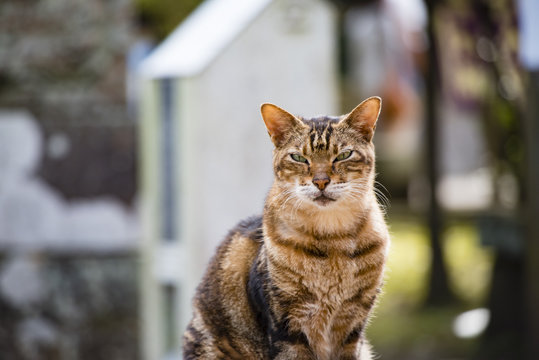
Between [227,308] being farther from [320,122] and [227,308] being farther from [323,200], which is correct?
[320,122]

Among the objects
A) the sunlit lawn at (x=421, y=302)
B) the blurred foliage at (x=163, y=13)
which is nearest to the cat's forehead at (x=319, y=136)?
the sunlit lawn at (x=421, y=302)

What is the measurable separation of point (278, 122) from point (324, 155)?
13 centimetres

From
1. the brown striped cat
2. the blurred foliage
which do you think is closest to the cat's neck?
the brown striped cat

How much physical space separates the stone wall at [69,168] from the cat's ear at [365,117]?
1.98m

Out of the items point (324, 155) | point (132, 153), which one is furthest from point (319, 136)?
point (132, 153)

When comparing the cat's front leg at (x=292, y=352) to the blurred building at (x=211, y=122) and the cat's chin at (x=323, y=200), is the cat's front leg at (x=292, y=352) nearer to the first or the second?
the cat's chin at (x=323, y=200)

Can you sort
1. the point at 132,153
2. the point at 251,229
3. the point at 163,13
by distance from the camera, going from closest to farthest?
the point at 251,229 < the point at 132,153 < the point at 163,13

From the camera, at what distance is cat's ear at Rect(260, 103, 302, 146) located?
1587mm

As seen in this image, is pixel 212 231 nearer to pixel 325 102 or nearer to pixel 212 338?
pixel 325 102

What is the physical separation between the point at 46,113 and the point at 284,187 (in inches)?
85.1

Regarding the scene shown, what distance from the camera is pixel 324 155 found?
1.63m

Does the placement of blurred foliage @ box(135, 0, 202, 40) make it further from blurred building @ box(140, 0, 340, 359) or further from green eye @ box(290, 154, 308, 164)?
green eye @ box(290, 154, 308, 164)

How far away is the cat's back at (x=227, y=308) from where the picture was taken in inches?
66.1

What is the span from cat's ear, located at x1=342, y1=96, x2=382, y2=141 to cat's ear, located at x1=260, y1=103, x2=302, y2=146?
12 cm
